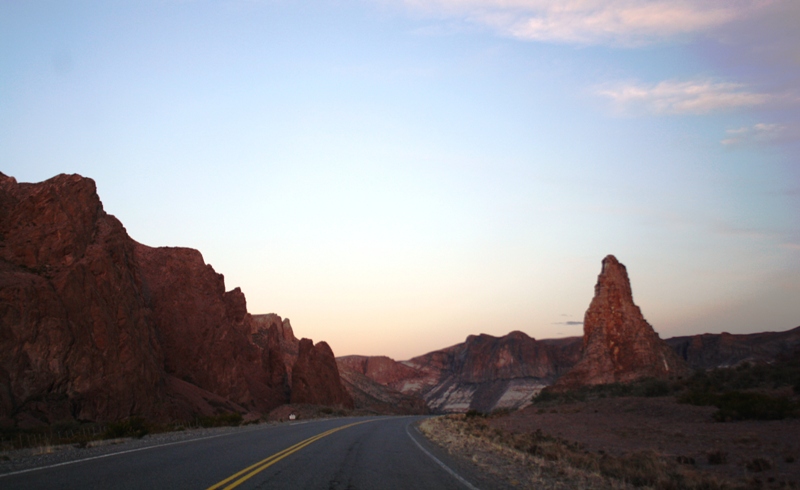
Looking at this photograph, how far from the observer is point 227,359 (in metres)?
67.2

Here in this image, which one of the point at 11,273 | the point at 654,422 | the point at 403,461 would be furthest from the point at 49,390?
the point at 654,422

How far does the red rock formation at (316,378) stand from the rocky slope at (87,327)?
1359cm

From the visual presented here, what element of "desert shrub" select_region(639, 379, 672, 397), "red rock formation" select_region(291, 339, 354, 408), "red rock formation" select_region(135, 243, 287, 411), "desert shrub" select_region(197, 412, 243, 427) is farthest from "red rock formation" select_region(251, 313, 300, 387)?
"desert shrub" select_region(639, 379, 672, 397)

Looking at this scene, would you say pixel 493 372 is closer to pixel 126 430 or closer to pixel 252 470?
pixel 126 430

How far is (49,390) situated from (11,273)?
25.9 ft

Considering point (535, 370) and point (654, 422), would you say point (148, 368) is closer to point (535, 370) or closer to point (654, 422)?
point (654, 422)

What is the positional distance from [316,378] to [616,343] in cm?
4289

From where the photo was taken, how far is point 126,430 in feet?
73.9

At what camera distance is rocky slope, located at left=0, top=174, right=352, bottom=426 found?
3400 cm

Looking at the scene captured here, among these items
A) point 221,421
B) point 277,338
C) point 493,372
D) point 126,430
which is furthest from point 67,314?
point 493,372

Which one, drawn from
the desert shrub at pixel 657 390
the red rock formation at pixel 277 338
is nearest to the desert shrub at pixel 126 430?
the desert shrub at pixel 657 390

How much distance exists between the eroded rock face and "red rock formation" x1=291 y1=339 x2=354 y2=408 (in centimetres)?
3214

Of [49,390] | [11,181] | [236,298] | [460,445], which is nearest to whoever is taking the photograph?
[460,445]

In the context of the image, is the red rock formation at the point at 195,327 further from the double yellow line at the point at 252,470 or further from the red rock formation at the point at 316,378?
the double yellow line at the point at 252,470
